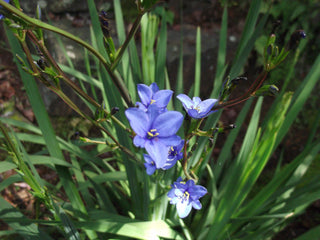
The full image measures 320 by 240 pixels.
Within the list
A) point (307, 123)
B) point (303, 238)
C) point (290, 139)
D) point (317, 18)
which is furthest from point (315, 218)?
point (317, 18)

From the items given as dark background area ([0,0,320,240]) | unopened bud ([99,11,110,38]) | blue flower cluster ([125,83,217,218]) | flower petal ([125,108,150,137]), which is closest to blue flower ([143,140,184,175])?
blue flower cluster ([125,83,217,218])

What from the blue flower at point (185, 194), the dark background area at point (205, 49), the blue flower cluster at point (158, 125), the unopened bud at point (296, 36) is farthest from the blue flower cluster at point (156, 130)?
the dark background area at point (205, 49)

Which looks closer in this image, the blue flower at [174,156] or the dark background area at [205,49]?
the blue flower at [174,156]

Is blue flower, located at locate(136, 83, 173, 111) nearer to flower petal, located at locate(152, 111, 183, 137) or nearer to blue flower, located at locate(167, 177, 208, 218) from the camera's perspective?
flower petal, located at locate(152, 111, 183, 137)

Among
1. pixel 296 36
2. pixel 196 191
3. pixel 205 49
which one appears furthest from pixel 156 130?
pixel 205 49

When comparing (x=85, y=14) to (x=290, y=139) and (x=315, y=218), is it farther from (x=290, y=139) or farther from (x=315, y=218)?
(x=315, y=218)

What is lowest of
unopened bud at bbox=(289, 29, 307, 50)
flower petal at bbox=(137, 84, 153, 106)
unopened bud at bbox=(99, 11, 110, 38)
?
flower petal at bbox=(137, 84, 153, 106)

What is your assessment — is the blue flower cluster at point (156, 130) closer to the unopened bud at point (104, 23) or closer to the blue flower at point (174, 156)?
the blue flower at point (174, 156)
